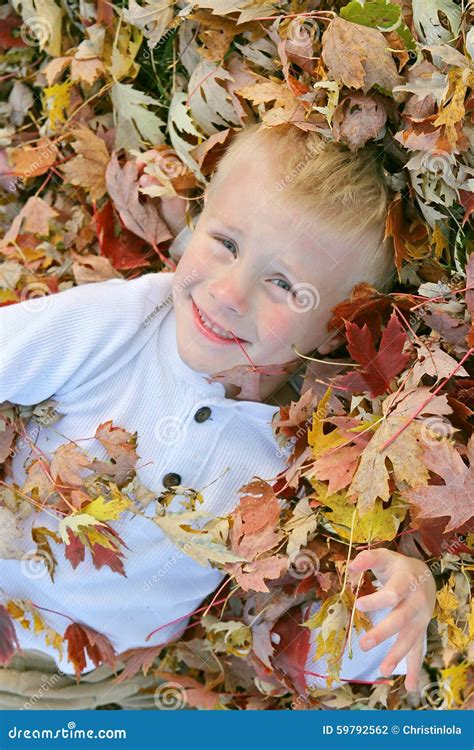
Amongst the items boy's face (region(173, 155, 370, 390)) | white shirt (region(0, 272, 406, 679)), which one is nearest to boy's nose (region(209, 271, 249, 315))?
boy's face (region(173, 155, 370, 390))

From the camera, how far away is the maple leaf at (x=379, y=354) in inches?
63.2

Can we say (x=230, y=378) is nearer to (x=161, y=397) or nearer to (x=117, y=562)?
(x=161, y=397)

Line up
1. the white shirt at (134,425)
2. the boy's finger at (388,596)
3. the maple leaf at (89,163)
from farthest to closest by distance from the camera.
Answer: the maple leaf at (89,163) → the white shirt at (134,425) → the boy's finger at (388,596)

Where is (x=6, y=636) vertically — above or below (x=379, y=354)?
below

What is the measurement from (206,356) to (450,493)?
21.6 inches

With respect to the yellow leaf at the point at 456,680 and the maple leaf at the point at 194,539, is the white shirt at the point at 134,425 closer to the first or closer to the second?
the maple leaf at the point at 194,539

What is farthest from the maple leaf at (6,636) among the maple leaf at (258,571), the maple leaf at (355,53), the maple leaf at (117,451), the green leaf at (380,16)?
the green leaf at (380,16)

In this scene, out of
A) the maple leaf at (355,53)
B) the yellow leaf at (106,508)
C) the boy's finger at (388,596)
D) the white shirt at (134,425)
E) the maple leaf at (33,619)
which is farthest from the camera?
the maple leaf at (33,619)

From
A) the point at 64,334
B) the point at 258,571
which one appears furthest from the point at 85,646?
the point at 64,334

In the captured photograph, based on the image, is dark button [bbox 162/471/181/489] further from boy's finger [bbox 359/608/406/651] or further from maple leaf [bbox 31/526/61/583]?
boy's finger [bbox 359/608/406/651]

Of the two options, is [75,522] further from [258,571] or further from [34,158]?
[34,158]

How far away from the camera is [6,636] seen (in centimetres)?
185

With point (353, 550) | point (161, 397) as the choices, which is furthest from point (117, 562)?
point (353, 550)

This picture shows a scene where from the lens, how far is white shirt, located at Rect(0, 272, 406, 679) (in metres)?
1.75
